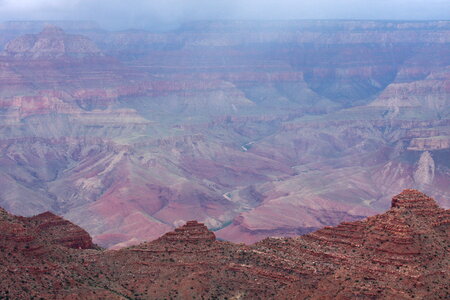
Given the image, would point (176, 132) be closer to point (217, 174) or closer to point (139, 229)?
point (217, 174)

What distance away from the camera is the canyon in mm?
48719

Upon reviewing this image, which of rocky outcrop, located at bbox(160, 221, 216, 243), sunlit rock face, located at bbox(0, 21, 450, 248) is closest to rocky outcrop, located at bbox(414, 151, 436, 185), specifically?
sunlit rock face, located at bbox(0, 21, 450, 248)

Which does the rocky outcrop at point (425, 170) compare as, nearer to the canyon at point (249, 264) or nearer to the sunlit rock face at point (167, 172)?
the sunlit rock face at point (167, 172)

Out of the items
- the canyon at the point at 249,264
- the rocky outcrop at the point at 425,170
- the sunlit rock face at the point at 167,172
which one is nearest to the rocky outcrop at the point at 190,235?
the canyon at the point at 249,264

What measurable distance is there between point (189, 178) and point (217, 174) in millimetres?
11668

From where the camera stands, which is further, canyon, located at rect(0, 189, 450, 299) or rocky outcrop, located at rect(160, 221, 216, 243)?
rocky outcrop, located at rect(160, 221, 216, 243)

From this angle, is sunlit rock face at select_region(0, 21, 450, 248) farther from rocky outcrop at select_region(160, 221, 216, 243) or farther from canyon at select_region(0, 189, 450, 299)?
canyon at select_region(0, 189, 450, 299)

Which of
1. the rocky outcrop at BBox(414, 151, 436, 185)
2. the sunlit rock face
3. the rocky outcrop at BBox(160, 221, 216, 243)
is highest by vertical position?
the rocky outcrop at BBox(160, 221, 216, 243)

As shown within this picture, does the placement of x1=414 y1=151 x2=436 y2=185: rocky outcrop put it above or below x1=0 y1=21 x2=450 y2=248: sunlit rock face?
above

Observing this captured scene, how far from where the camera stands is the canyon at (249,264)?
4872 cm

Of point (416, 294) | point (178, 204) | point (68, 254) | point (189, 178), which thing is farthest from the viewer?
point (189, 178)

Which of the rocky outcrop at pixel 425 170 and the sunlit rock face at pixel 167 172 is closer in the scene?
the sunlit rock face at pixel 167 172

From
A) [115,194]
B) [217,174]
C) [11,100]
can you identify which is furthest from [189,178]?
[11,100]

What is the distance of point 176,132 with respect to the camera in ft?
622
